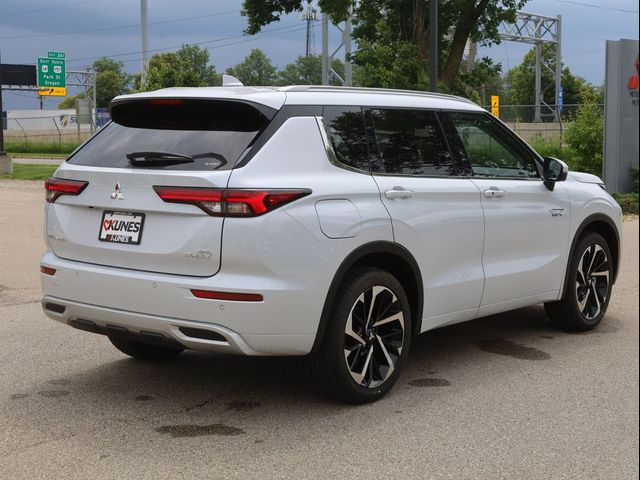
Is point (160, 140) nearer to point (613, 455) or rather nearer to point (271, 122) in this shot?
point (271, 122)

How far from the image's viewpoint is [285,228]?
4.27 m

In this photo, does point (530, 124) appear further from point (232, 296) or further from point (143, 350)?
point (232, 296)

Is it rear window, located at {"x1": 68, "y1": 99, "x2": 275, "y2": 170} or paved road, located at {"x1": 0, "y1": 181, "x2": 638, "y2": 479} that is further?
rear window, located at {"x1": 68, "y1": 99, "x2": 275, "y2": 170}

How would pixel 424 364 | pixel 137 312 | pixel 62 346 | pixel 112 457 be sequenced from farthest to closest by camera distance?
pixel 62 346 → pixel 424 364 → pixel 137 312 → pixel 112 457

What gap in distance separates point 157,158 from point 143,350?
1.79 metres

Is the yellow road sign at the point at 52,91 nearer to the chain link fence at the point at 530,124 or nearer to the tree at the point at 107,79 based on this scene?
the chain link fence at the point at 530,124

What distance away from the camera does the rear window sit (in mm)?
4445

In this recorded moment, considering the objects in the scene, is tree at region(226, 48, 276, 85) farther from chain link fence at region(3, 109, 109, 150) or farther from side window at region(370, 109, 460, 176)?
side window at region(370, 109, 460, 176)

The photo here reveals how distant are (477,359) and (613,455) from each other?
76.9 inches

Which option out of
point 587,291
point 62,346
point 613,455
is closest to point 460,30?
point 587,291

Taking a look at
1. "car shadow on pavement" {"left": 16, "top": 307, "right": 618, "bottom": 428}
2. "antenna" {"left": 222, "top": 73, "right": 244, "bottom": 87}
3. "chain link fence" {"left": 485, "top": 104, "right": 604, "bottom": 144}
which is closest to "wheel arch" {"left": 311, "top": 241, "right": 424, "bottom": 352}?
"car shadow on pavement" {"left": 16, "top": 307, "right": 618, "bottom": 428}

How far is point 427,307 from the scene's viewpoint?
17.1 feet

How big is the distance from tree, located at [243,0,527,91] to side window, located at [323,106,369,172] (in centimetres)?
1497

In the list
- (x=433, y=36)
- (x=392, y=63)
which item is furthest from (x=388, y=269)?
(x=392, y=63)
